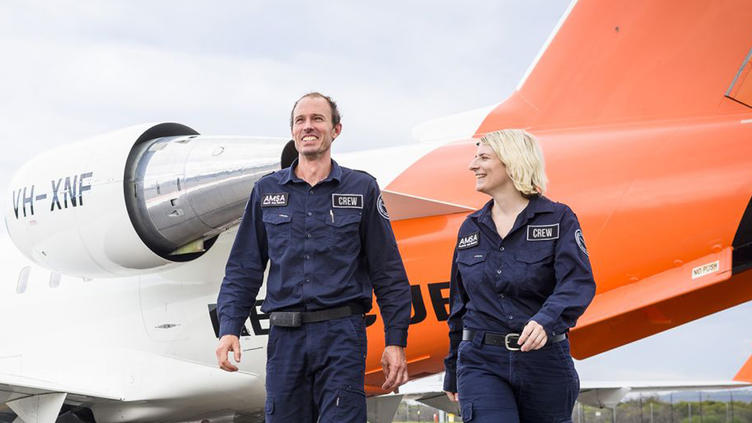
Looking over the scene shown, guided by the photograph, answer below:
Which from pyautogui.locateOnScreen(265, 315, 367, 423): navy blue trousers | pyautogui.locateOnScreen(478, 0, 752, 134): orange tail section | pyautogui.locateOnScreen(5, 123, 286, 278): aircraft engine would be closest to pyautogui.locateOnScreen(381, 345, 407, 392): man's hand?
pyautogui.locateOnScreen(265, 315, 367, 423): navy blue trousers

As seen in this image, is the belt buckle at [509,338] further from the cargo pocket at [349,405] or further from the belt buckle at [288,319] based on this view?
the belt buckle at [288,319]

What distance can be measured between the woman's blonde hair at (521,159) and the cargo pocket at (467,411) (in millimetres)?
1042

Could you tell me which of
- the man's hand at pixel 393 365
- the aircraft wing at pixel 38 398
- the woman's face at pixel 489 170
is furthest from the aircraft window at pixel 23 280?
the woman's face at pixel 489 170

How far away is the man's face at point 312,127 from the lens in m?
4.30

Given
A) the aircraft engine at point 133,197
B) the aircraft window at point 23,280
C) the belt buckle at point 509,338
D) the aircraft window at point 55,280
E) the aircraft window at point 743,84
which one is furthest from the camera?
the aircraft window at point 23,280

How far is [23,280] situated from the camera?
Answer: 31.8ft

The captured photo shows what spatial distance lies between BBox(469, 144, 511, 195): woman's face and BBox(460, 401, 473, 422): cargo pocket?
104cm

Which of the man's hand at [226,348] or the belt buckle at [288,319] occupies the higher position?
the belt buckle at [288,319]

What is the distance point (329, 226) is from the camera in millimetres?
4227

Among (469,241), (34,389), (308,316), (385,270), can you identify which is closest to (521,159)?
(469,241)

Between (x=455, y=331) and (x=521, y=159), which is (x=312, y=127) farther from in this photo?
(x=455, y=331)

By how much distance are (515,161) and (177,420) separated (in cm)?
626

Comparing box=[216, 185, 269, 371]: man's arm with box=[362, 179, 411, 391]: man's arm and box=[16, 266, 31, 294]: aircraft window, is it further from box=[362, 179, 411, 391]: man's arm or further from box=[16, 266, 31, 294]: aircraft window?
box=[16, 266, 31, 294]: aircraft window

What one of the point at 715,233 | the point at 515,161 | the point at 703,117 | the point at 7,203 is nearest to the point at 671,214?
the point at 715,233
